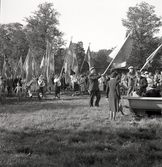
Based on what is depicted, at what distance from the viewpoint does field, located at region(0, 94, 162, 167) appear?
4.60m

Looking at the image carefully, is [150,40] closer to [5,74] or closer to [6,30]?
[6,30]

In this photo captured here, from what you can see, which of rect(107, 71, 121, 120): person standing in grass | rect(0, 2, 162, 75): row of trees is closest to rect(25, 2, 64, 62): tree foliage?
rect(0, 2, 162, 75): row of trees

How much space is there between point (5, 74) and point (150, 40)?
97.0 ft

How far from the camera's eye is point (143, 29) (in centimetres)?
4400

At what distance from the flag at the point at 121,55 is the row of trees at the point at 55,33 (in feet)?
104

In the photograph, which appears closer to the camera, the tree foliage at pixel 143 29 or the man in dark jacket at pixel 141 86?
the man in dark jacket at pixel 141 86

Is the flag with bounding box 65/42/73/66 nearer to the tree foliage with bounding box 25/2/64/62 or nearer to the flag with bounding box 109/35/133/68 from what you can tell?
the flag with bounding box 109/35/133/68

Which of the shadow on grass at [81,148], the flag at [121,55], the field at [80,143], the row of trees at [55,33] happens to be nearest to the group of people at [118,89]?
the flag at [121,55]

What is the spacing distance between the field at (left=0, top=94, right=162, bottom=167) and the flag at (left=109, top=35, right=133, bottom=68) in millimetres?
2362

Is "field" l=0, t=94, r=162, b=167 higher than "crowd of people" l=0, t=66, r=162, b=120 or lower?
lower

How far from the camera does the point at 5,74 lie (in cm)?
2188

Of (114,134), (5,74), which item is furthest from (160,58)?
(114,134)

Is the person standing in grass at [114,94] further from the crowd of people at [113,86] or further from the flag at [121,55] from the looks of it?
the flag at [121,55]

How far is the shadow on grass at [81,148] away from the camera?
459cm
